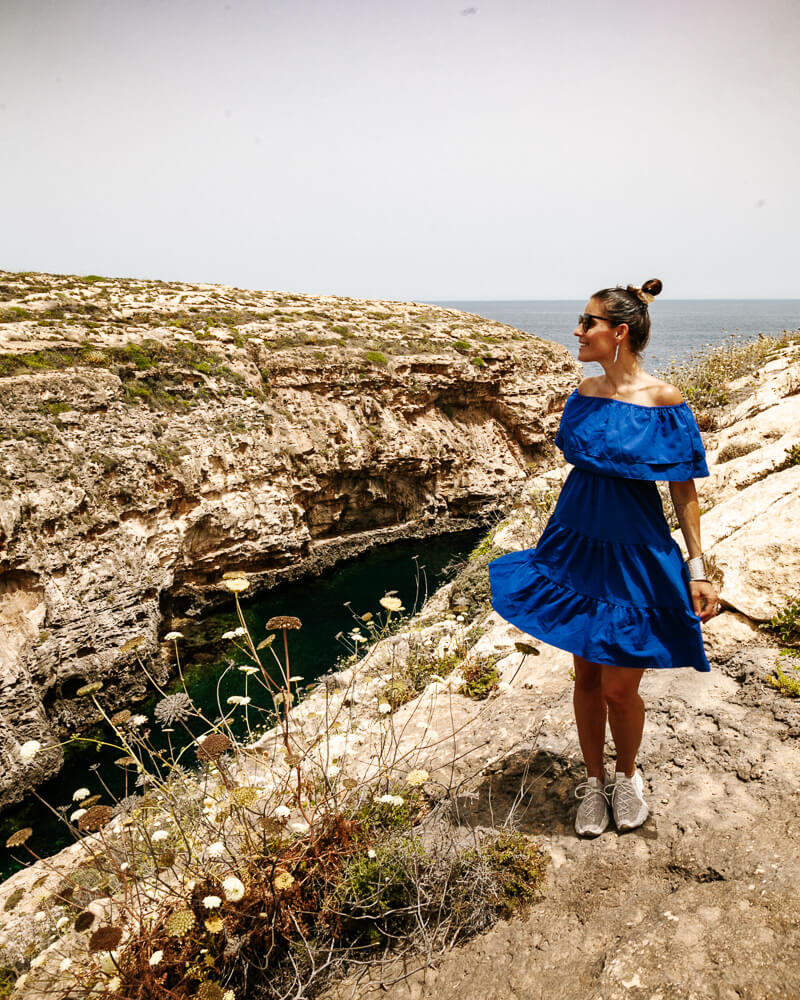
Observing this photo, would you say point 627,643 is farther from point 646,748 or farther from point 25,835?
point 25,835

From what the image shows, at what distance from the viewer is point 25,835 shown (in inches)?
114

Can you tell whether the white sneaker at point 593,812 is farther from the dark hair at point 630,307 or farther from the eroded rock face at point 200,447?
the eroded rock face at point 200,447

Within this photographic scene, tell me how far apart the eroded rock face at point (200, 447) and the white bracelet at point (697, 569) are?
295 inches

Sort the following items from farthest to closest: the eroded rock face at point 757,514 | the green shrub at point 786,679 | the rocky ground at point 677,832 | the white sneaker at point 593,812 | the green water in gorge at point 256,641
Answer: the green water in gorge at point 256,641
the eroded rock face at point 757,514
the green shrub at point 786,679
the white sneaker at point 593,812
the rocky ground at point 677,832

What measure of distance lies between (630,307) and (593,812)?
2.63 meters

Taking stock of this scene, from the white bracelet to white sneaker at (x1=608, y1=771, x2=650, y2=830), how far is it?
1.15 metres

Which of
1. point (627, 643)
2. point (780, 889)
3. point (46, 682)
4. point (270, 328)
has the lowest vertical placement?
point (46, 682)

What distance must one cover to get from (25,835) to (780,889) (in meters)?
3.53

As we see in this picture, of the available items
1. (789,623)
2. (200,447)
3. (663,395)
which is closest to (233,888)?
(663,395)

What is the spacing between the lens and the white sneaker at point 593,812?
3045mm

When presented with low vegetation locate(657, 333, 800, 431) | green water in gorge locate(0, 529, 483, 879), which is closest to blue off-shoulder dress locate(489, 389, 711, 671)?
green water in gorge locate(0, 529, 483, 879)

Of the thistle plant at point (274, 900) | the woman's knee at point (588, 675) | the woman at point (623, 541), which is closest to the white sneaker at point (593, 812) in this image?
the woman at point (623, 541)

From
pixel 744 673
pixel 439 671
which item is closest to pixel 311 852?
pixel 744 673

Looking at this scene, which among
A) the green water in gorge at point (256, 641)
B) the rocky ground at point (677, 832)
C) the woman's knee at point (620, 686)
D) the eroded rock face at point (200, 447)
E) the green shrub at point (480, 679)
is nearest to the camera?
the rocky ground at point (677, 832)
